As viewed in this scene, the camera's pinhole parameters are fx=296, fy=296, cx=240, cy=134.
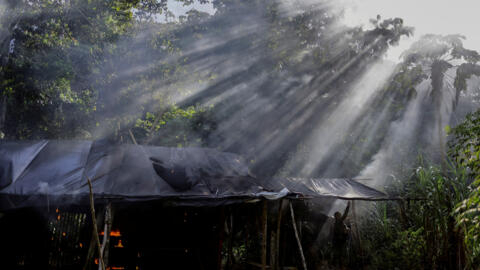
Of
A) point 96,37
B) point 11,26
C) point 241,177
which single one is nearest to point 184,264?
point 241,177

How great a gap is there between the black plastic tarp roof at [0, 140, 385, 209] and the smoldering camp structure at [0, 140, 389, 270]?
0.02 metres

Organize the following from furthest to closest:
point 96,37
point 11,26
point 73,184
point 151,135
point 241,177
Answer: point 151,135 < point 96,37 < point 11,26 < point 241,177 < point 73,184

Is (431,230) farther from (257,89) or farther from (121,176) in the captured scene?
(257,89)

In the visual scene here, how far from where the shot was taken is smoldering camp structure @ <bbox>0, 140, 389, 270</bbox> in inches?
263

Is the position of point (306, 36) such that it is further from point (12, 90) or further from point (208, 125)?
point (12, 90)

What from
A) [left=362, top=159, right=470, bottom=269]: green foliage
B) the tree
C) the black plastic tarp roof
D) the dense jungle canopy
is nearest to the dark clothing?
[left=362, top=159, right=470, bottom=269]: green foliage

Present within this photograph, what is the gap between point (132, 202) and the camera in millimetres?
6648

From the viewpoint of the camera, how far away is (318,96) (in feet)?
49.4

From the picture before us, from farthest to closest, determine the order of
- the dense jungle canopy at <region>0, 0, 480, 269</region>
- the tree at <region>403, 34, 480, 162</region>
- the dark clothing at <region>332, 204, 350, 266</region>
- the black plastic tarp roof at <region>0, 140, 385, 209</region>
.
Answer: the dense jungle canopy at <region>0, 0, 480, 269</region>
the tree at <region>403, 34, 480, 162</region>
the dark clothing at <region>332, 204, 350, 266</region>
the black plastic tarp roof at <region>0, 140, 385, 209</region>

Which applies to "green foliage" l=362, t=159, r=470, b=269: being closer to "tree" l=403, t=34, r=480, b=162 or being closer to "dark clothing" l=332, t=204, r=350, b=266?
"dark clothing" l=332, t=204, r=350, b=266

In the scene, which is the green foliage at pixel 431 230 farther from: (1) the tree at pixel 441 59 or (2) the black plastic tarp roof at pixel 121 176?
(1) the tree at pixel 441 59

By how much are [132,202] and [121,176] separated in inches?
38.5

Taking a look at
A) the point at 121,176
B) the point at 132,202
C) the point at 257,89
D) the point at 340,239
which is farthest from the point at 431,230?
the point at 257,89

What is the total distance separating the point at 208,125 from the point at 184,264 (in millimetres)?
7805
